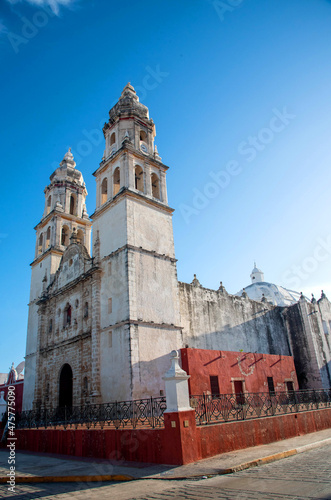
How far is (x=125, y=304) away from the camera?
1745 cm

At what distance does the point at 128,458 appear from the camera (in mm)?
9805

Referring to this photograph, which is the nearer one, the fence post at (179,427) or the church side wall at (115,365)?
the fence post at (179,427)

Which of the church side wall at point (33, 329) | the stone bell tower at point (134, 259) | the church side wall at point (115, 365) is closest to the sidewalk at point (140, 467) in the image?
the church side wall at point (115, 365)

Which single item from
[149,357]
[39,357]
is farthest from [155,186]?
[39,357]

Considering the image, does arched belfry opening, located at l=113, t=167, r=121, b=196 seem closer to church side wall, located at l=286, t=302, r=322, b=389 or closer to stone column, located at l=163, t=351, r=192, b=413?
stone column, located at l=163, t=351, r=192, b=413

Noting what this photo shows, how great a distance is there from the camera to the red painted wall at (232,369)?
53.5 ft

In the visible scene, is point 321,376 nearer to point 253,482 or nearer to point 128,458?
point 128,458

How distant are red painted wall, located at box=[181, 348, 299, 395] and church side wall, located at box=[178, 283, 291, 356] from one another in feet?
11.6

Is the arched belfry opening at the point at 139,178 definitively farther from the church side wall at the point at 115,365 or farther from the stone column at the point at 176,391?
the stone column at the point at 176,391

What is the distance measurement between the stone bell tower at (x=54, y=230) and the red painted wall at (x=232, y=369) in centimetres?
1324

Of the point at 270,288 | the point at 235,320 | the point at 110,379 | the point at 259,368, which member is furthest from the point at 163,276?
the point at 270,288

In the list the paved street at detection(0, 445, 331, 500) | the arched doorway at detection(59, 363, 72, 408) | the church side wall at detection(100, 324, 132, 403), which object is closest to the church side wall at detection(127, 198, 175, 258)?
the church side wall at detection(100, 324, 132, 403)

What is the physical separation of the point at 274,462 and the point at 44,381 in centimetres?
1827

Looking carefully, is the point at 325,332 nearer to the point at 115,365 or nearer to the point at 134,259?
the point at 134,259
